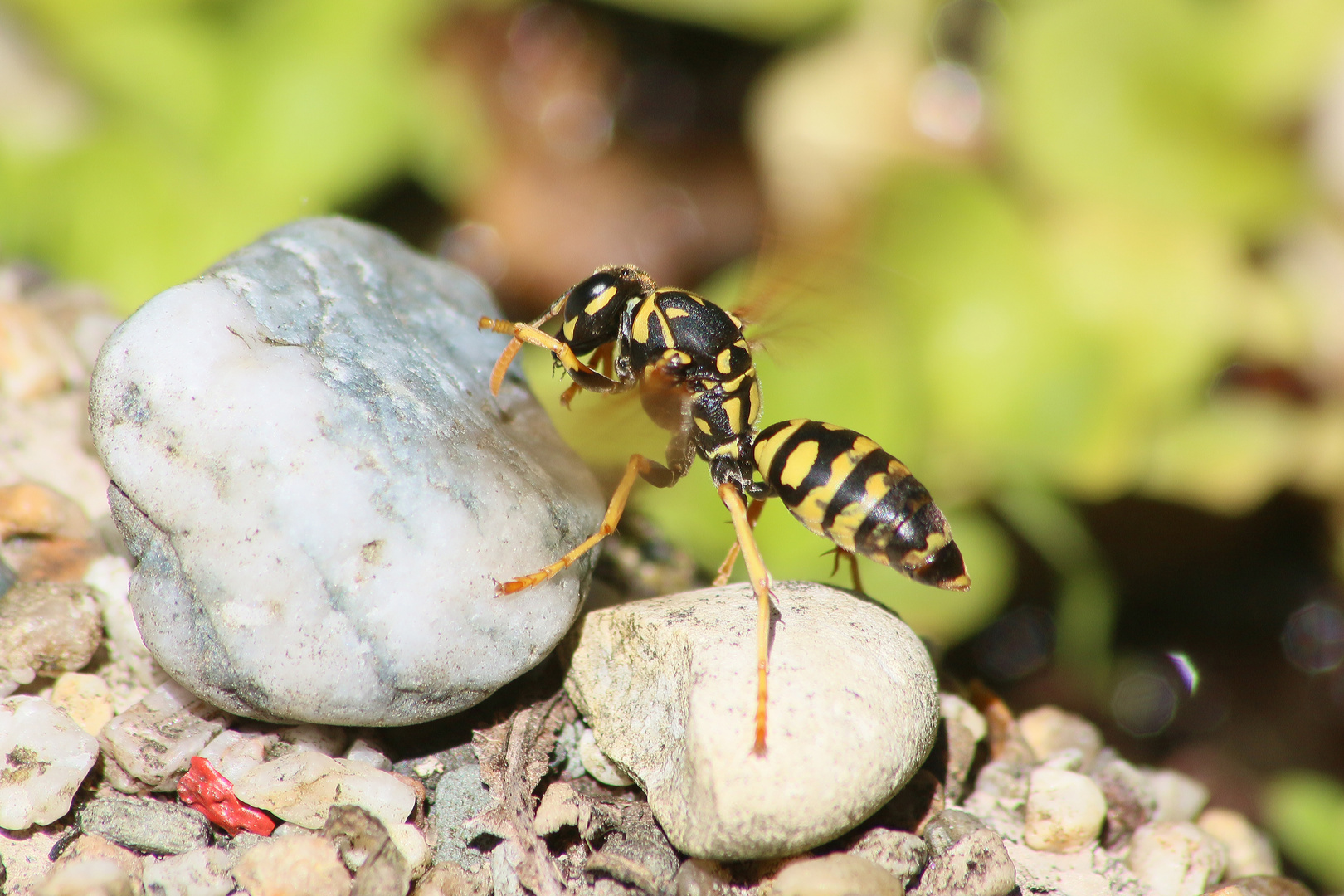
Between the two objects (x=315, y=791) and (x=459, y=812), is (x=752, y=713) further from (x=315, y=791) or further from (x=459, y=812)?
(x=315, y=791)

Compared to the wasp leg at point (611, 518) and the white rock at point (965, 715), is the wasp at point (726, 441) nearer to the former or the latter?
the wasp leg at point (611, 518)

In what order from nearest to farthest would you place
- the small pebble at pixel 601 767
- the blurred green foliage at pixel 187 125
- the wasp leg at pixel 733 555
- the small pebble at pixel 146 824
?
the small pebble at pixel 146 824
the small pebble at pixel 601 767
the wasp leg at pixel 733 555
the blurred green foliage at pixel 187 125

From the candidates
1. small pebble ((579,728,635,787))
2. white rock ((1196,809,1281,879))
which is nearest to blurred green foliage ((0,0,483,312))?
small pebble ((579,728,635,787))

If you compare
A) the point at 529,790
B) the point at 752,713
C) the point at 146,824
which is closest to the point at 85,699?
the point at 146,824

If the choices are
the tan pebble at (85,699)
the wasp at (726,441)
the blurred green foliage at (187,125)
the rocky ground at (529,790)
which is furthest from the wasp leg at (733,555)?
the blurred green foliage at (187,125)

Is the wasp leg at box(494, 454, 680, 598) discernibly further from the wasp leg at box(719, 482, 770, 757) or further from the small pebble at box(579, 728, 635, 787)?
the small pebble at box(579, 728, 635, 787)
